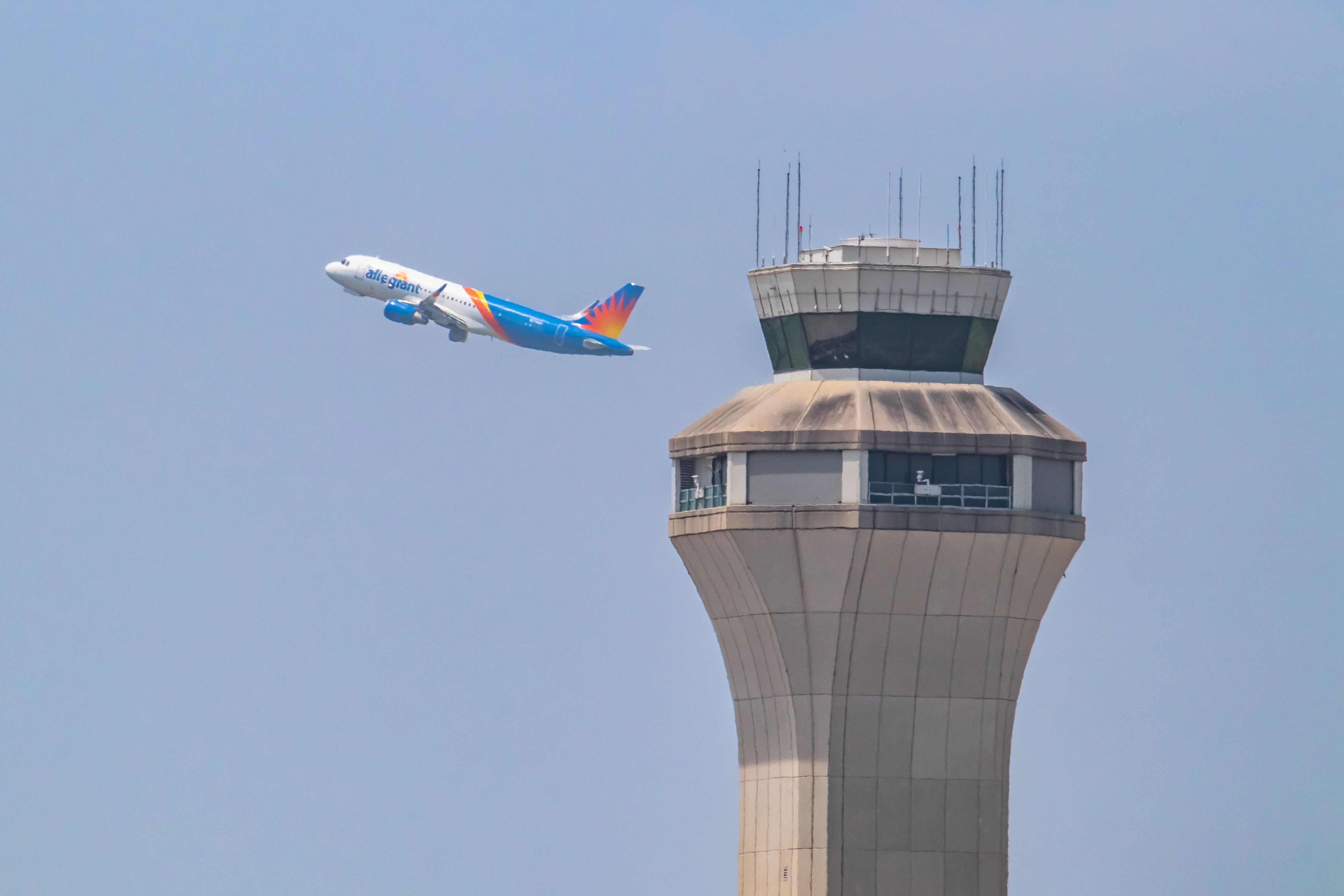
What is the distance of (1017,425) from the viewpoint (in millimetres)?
79312

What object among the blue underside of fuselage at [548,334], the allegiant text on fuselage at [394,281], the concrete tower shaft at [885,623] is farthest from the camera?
the allegiant text on fuselage at [394,281]

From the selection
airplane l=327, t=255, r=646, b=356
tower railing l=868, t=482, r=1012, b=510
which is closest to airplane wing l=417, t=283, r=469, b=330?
airplane l=327, t=255, r=646, b=356

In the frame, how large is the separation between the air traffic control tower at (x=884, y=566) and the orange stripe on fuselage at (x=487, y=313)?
228 ft

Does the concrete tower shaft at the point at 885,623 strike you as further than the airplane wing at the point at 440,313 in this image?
No

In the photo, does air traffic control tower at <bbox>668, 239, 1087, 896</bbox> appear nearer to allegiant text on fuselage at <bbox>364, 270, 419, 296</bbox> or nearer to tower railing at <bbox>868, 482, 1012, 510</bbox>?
tower railing at <bbox>868, 482, 1012, 510</bbox>

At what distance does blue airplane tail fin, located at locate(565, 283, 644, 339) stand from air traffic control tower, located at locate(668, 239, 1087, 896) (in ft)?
213

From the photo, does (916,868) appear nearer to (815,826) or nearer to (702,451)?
(815,826)

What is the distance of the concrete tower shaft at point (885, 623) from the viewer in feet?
256

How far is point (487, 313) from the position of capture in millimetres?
151750

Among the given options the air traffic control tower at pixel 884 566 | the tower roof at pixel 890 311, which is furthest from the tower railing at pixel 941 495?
the tower roof at pixel 890 311

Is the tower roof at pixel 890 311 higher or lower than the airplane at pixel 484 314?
lower

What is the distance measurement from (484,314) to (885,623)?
251 ft

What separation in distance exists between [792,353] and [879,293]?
3.80 metres

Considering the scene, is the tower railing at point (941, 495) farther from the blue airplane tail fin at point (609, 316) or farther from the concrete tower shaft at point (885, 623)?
the blue airplane tail fin at point (609, 316)
